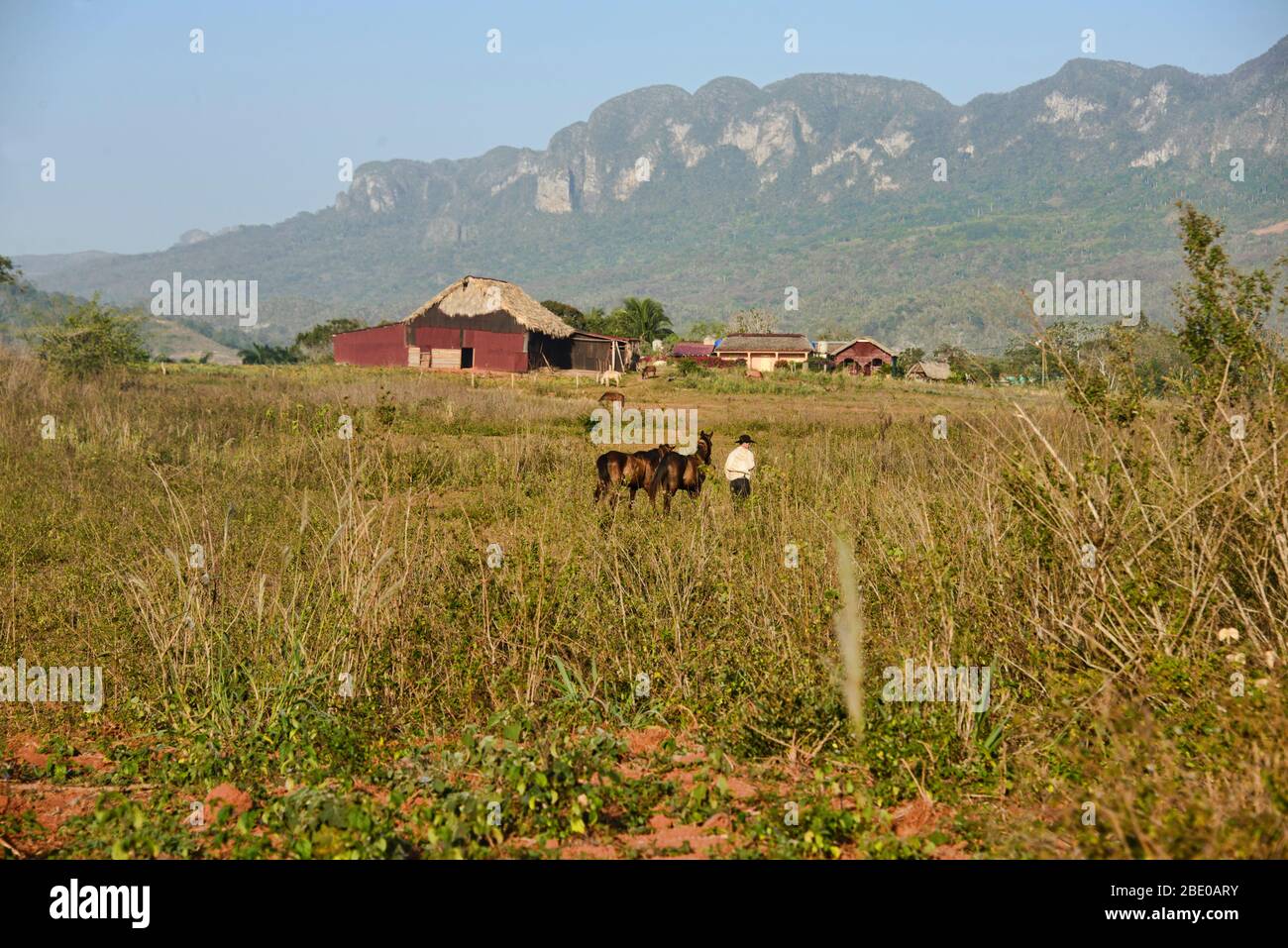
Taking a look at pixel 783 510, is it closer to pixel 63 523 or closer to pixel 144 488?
pixel 63 523

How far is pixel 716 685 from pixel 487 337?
40604 mm

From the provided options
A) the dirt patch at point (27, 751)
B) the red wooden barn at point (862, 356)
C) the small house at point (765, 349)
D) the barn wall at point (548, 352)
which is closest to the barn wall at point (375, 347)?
the barn wall at point (548, 352)

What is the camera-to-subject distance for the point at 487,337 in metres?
44.2

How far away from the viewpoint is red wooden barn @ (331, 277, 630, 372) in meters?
44.0

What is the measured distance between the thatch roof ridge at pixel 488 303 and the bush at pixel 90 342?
21.7 metres

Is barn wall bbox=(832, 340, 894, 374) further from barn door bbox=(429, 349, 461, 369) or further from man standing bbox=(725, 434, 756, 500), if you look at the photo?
man standing bbox=(725, 434, 756, 500)

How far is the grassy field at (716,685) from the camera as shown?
3.60m

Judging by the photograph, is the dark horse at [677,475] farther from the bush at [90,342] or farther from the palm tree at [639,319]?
the palm tree at [639,319]

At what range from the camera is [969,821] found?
3.77m
